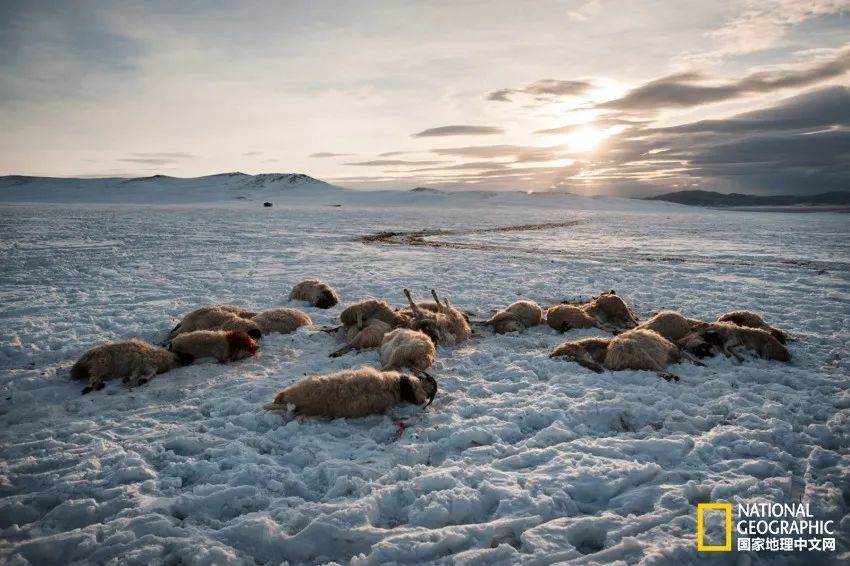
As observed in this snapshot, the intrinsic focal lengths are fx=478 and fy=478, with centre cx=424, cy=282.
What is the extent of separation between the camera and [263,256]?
1909cm

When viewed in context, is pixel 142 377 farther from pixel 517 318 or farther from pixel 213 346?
pixel 517 318

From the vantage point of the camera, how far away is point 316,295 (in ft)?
37.0

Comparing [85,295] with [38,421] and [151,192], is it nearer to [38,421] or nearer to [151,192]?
[38,421]

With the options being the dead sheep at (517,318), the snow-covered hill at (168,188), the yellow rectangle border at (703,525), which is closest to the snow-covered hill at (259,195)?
the snow-covered hill at (168,188)

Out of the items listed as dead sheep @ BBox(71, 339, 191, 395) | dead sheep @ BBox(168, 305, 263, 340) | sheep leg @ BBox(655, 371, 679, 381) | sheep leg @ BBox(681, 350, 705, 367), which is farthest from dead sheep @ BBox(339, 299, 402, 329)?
sheep leg @ BBox(681, 350, 705, 367)

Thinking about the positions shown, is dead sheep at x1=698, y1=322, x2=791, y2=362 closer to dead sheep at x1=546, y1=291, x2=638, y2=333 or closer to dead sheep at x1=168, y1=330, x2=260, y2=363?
dead sheep at x1=546, y1=291, x2=638, y2=333

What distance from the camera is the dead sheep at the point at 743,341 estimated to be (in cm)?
743

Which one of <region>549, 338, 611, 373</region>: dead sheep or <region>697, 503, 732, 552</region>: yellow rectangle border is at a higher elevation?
<region>549, 338, 611, 373</region>: dead sheep

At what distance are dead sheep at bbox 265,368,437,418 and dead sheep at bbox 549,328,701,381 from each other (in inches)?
107

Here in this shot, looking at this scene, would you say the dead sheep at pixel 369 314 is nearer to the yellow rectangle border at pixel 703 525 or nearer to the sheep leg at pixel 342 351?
the sheep leg at pixel 342 351

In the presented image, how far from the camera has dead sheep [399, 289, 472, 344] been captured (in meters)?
8.30

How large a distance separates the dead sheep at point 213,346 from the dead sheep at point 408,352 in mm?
2229

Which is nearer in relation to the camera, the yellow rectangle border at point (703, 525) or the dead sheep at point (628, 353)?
the yellow rectangle border at point (703, 525)

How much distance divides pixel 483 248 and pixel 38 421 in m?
19.3
